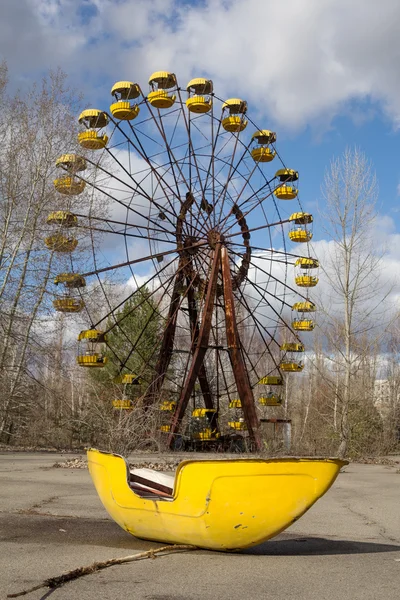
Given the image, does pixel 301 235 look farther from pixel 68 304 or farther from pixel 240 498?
pixel 240 498

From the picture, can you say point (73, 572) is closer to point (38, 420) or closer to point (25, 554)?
point (25, 554)

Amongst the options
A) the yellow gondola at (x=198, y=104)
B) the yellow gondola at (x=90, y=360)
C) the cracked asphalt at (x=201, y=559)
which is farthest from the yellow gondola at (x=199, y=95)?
the cracked asphalt at (x=201, y=559)

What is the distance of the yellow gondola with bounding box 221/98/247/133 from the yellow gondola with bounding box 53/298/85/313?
844cm

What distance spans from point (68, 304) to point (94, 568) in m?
17.2

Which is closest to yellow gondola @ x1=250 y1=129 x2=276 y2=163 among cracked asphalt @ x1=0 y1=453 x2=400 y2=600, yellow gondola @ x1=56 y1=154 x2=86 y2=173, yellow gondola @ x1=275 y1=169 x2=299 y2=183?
yellow gondola @ x1=275 y1=169 x2=299 y2=183

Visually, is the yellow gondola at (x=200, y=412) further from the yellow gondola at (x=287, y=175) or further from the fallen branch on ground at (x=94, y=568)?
the fallen branch on ground at (x=94, y=568)

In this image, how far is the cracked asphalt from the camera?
475 centimetres

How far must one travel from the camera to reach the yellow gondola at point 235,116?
79.5 feet

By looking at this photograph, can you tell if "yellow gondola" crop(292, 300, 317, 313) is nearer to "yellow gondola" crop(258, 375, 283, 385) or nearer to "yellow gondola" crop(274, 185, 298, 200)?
"yellow gondola" crop(258, 375, 283, 385)

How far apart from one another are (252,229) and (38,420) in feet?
41.7

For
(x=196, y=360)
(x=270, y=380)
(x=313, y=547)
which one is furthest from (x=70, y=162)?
(x=313, y=547)

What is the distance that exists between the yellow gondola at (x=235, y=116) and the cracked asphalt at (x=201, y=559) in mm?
16982

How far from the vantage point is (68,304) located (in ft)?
72.0

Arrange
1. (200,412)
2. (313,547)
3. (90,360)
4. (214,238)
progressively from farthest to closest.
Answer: (200,412) → (214,238) → (90,360) → (313,547)
